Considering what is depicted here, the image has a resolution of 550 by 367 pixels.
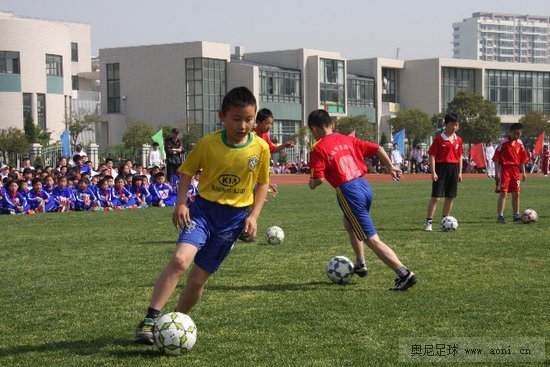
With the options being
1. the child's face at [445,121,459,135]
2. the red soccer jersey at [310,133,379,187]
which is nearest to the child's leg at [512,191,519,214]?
the child's face at [445,121,459,135]

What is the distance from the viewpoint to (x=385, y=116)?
9394 cm

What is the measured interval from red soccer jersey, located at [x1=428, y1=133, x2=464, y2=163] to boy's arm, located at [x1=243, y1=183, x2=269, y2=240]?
859 cm

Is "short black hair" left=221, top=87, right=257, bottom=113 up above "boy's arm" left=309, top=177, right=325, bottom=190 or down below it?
above

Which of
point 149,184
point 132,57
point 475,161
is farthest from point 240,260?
point 132,57

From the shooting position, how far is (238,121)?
6.20 meters

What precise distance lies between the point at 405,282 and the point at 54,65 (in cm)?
6618

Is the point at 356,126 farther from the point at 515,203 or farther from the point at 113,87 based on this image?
the point at 515,203

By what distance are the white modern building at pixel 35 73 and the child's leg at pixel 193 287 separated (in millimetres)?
63827

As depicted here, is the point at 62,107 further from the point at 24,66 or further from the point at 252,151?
the point at 252,151

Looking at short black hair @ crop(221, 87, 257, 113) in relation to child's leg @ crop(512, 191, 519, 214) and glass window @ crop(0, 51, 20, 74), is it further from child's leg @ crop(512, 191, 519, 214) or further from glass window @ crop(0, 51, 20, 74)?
glass window @ crop(0, 51, 20, 74)

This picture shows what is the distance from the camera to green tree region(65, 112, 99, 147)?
68.7 meters

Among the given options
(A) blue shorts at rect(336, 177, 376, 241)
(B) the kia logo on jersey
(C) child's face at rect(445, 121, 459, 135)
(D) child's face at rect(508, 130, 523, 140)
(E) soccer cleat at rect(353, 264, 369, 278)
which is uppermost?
(C) child's face at rect(445, 121, 459, 135)

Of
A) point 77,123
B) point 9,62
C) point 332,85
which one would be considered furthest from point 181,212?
point 332,85

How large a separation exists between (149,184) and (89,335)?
61.2 feet
